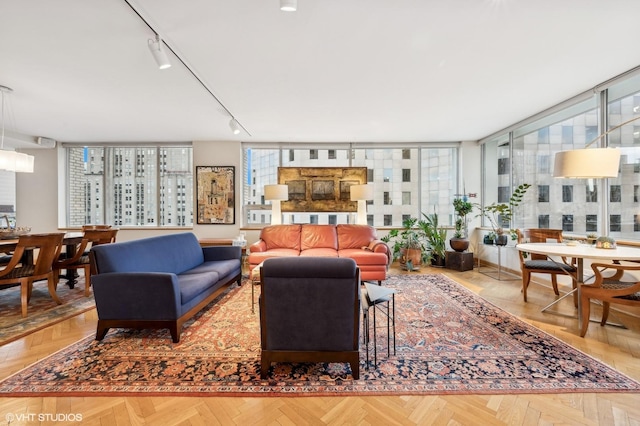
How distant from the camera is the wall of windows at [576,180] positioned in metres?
3.19

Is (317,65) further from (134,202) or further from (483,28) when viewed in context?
(134,202)

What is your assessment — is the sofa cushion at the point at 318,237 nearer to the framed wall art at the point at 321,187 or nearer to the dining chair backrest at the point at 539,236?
the framed wall art at the point at 321,187

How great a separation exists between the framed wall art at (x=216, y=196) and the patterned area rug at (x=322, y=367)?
3.51 m

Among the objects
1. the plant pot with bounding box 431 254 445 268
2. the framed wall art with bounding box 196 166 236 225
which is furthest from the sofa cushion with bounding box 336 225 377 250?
the framed wall art with bounding box 196 166 236 225

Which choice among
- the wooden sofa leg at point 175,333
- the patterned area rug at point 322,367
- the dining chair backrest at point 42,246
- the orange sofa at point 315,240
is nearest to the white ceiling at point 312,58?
the dining chair backrest at point 42,246

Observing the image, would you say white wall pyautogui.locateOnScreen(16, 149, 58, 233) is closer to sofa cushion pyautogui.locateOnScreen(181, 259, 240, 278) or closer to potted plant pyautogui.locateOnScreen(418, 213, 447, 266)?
sofa cushion pyautogui.locateOnScreen(181, 259, 240, 278)

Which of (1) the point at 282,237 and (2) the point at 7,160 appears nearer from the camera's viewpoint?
(2) the point at 7,160

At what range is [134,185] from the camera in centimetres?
627

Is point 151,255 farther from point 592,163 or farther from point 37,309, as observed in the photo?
point 592,163

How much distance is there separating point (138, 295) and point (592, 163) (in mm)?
4515

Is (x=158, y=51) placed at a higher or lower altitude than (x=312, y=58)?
lower

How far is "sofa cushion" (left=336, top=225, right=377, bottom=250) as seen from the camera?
16.1 feet

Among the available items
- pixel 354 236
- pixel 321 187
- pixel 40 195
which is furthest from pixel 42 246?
pixel 321 187

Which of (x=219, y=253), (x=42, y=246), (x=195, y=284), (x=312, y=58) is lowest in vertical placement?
(x=195, y=284)
